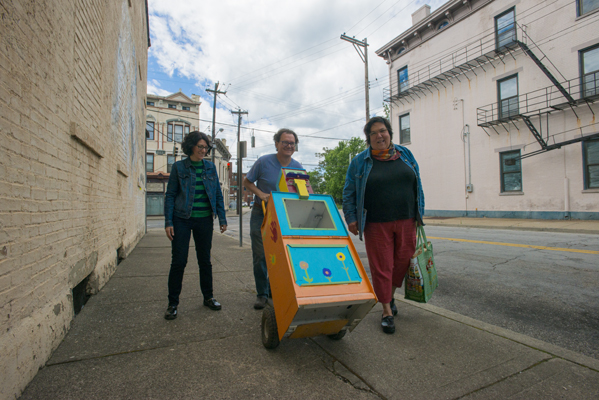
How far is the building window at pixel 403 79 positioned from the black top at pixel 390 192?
19684 millimetres

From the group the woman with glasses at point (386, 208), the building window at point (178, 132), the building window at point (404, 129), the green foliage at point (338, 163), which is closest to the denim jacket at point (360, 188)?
the woman with glasses at point (386, 208)

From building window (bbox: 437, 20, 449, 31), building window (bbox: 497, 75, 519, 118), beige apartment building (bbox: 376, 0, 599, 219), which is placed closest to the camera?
beige apartment building (bbox: 376, 0, 599, 219)

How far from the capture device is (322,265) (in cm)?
227

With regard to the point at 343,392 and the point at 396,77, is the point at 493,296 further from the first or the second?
the point at 396,77

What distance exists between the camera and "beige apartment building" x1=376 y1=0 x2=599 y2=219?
12.9 metres

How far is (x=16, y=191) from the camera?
1.95 metres

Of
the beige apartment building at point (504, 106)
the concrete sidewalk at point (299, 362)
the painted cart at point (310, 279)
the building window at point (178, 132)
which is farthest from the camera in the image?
the building window at point (178, 132)

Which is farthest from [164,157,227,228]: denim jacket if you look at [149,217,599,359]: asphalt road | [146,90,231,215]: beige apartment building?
[146,90,231,215]: beige apartment building

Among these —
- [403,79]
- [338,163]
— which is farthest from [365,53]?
[338,163]

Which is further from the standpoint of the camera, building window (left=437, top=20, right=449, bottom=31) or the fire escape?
building window (left=437, top=20, right=449, bottom=31)

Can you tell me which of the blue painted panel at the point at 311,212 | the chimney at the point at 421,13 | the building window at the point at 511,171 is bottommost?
the blue painted panel at the point at 311,212

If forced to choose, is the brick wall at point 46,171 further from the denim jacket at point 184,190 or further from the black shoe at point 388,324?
the black shoe at point 388,324

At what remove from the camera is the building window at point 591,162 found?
1252 centimetres

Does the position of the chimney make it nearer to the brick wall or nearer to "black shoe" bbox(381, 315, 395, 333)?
the brick wall
